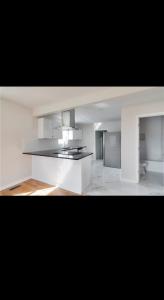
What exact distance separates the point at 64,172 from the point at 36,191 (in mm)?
741

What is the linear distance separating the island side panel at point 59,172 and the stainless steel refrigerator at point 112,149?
3.01m

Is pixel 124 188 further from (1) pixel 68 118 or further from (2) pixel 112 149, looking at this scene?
(2) pixel 112 149

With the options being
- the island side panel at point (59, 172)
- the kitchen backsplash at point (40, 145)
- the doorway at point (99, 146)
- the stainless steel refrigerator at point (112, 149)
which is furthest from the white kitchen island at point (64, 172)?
the doorway at point (99, 146)

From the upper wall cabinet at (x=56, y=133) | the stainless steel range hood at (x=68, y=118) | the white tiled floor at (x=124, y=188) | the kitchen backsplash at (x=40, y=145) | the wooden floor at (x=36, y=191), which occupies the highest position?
the stainless steel range hood at (x=68, y=118)

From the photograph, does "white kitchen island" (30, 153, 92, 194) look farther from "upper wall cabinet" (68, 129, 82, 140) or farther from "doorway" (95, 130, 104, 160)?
"doorway" (95, 130, 104, 160)

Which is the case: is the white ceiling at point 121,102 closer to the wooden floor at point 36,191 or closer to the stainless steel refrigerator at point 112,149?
the stainless steel refrigerator at point 112,149

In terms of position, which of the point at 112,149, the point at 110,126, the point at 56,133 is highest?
the point at 110,126

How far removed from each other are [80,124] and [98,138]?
1352 millimetres

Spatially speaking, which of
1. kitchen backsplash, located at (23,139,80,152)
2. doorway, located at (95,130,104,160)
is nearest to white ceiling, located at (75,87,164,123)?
kitchen backsplash, located at (23,139,80,152)

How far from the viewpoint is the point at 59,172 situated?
9.87ft

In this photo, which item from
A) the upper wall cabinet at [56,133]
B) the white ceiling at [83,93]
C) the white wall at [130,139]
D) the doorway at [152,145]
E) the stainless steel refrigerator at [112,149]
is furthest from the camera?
the stainless steel refrigerator at [112,149]

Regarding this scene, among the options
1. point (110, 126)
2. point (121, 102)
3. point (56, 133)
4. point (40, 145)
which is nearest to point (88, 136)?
point (110, 126)

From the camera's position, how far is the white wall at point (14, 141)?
3.02 meters
